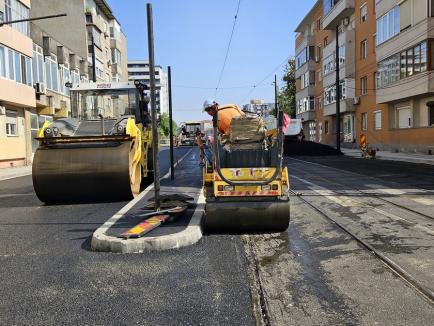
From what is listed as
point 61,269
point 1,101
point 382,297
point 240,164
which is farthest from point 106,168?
point 1,101

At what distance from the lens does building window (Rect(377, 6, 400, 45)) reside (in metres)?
31.0

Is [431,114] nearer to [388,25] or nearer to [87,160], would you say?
[388,25]

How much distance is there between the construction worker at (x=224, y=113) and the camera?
843 centimetres

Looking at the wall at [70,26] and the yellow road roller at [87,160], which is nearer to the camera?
the yellow road roller at [87,160]

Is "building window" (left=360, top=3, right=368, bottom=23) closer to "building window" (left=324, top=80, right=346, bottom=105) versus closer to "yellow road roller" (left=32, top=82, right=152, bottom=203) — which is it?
"building window" (left=324, top=80, right=346, bottom=105)

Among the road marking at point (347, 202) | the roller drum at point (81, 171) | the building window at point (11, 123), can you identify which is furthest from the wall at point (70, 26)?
the roller drum at point (81, 171)

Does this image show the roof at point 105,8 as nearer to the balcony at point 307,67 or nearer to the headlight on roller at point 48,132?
the balcony at point 307,67

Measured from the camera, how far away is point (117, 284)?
518cm

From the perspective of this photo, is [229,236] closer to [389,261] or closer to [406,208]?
[389,261]

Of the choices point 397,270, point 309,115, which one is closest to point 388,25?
point 309,115

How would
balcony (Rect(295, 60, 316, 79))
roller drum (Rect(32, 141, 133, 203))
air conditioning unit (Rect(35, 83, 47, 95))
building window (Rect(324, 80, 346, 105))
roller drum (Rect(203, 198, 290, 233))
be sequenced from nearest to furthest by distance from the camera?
roller drum (Rect(203, 198, 290, 233)) → roller drum (Rect(32, 141, 133, 203)) → air conditioning unit (Rect(35, 83, 47, 95)) → building window (Rect(324, 80, 346, 105)) → balcony (Rect(295, 60, 316, 79))

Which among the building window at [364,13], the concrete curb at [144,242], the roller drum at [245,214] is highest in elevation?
the building window at [364,13]

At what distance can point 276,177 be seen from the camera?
7320 millimetres

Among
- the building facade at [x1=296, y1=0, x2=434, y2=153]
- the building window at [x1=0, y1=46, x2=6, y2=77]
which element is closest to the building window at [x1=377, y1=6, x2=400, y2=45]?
the building facade at [x1=296, y1=0, x2=434, y2=153]
